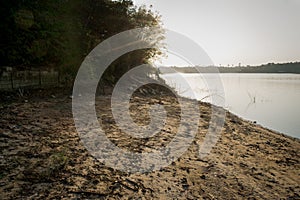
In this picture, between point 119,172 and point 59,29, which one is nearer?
point 119,172

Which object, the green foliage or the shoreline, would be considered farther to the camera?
the green foliage

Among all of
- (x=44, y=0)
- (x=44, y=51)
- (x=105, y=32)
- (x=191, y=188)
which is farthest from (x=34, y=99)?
(x=105, y=32)

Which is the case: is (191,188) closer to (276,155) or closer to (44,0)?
(276,155)

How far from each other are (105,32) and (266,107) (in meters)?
10.3

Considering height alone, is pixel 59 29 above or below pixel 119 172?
above

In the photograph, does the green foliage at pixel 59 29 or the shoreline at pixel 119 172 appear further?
the green foliage at pixel 59 29

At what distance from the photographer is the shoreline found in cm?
193

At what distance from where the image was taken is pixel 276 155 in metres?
3.47

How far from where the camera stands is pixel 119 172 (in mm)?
2287

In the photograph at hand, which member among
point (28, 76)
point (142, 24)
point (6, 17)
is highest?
point (142, 24)

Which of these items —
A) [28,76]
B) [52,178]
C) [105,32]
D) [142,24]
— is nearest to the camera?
[52,178]

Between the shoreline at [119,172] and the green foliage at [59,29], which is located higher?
the green foliage at [59,29]

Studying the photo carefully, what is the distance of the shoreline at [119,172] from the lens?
6.34ft

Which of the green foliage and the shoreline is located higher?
the green foliage
